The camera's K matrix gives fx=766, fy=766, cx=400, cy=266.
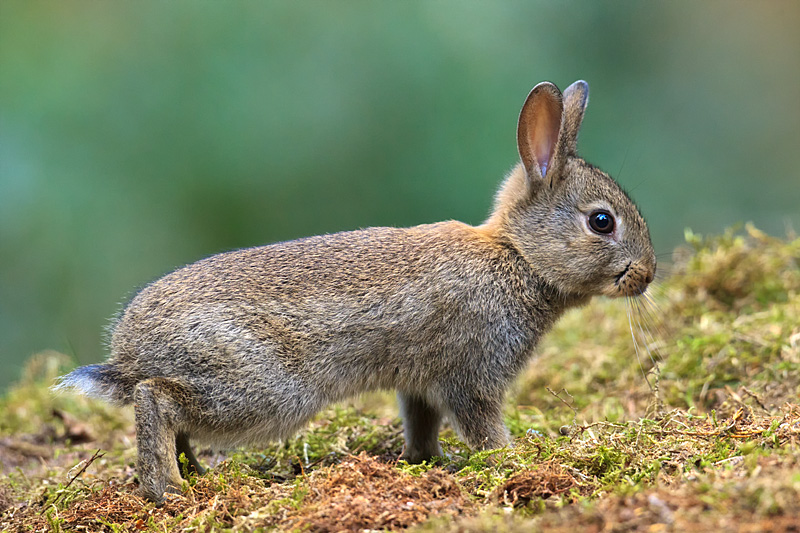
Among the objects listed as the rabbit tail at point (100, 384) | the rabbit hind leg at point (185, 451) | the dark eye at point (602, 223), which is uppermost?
the dark eye at point (602, 223)

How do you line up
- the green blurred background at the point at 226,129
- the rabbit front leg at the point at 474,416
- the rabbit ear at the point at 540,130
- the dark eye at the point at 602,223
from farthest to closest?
the green blurred background at the point at 226,129, the dark eye at the point at 602,223, the rabbit ear at the point at 540,130, the rabbit front leg at the point at 474,416

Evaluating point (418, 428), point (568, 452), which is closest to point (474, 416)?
point (418, 428)

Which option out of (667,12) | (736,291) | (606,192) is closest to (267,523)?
(606,192)

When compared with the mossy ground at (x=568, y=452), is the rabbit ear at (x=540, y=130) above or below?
above

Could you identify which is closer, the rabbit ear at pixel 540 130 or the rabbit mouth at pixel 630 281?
the rabbit ear at pixel 540 130

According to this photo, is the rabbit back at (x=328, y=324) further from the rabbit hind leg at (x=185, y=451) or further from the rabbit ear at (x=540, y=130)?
the rabbit ear at (x=540, y=130)

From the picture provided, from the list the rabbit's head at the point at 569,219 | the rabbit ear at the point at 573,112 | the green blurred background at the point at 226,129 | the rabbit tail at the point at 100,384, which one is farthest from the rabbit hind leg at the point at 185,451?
the green blurred background at the point at 226,129
